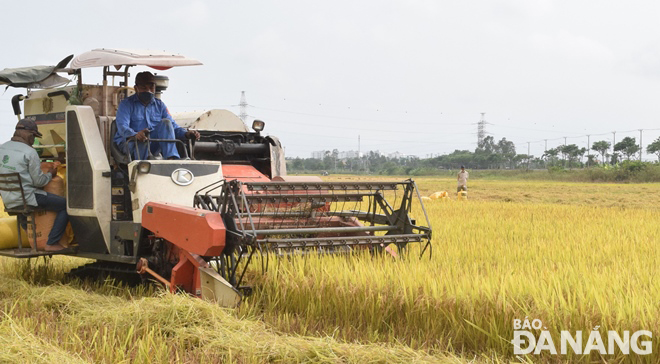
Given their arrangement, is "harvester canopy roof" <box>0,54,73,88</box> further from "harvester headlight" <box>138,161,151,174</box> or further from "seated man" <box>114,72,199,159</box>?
"harvester headlight" <box>138,161,151,174</box>

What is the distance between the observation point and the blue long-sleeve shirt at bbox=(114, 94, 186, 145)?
6.80m

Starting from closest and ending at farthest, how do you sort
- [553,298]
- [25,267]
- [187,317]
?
1. [553,298]
2. [187,317]
3. [25,267]

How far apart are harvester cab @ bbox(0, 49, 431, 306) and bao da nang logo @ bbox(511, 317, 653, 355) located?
2.06 m

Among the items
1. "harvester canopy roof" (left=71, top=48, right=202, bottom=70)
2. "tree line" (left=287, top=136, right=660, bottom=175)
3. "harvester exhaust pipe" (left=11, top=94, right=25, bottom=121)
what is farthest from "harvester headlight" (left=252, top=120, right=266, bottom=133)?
"tree line" (left=287, top=136, right=660, bottom=175)

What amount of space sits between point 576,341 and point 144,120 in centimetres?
458

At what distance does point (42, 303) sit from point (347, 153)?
10692 centimetres

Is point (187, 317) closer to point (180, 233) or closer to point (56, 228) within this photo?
point (180, 233)

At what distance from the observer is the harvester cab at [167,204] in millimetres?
5730

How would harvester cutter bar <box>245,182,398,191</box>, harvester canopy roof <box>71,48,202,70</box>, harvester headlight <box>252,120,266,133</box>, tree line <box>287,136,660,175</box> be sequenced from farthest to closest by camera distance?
tree line <box>287,136,660,175</box>, harvester headlight <box>252,120,266,133</box>, harvester canopy roof <box>71,48,202,70</box>, harvester cutter bar <box>245,182,398,191</box>

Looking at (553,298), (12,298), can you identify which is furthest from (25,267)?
(553,298)

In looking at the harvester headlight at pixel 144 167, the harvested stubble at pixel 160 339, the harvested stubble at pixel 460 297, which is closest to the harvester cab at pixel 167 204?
the harvester headlight at pixel 144 167

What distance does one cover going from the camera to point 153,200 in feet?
21.3

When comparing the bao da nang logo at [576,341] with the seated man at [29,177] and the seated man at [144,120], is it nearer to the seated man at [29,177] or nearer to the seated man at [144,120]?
the seated man at [144,120]

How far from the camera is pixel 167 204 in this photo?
6121 millimetres
